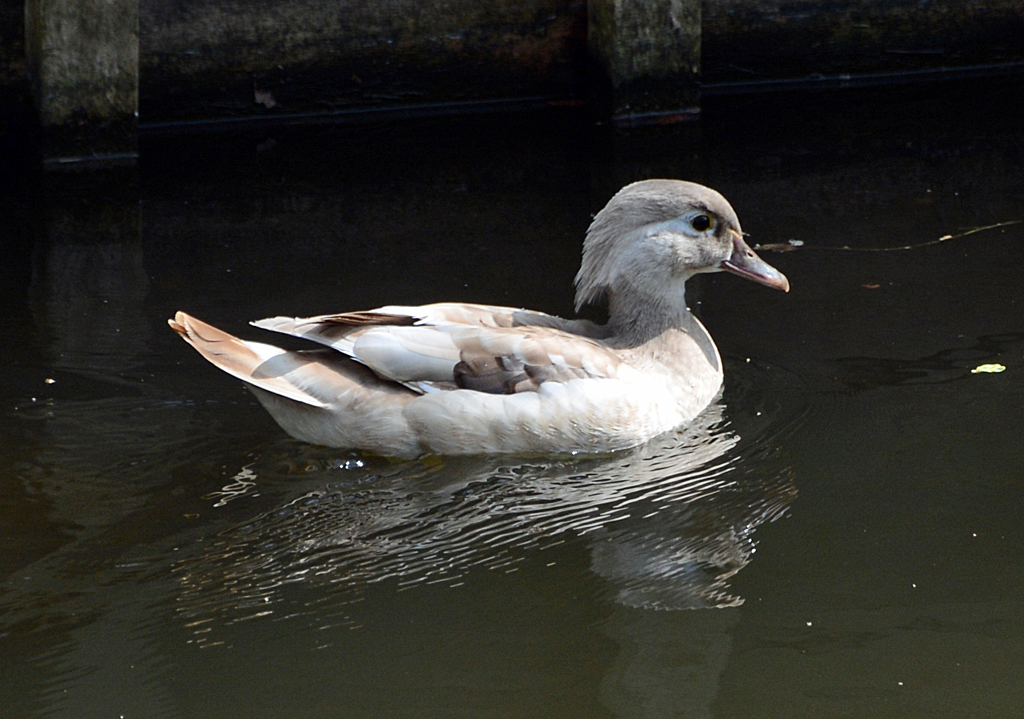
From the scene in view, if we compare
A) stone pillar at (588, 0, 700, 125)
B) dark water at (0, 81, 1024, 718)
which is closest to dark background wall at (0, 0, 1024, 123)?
stone pillar at (588, 0, 700, 125)

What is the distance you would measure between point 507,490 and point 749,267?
5.40 ft

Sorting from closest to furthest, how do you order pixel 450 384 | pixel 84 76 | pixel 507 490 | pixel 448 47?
pixel 507 490
pixel 450 384
pixel 84 76
pixel 448 47

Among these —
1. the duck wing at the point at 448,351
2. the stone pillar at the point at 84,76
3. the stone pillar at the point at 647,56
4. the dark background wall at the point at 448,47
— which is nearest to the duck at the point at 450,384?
the duck wing at the point at 448,351

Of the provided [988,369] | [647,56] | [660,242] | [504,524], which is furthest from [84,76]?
[988,369]

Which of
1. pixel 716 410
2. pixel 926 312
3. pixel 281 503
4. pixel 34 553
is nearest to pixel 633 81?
pixel 926 312

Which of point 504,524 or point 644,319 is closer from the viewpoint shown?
point 504,524

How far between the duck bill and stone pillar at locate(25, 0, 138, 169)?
15.5 feet

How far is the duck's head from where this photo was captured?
5.89m

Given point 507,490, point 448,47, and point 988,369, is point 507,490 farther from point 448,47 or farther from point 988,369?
point 448,47

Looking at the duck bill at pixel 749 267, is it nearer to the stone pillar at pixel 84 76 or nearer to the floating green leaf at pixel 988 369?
the floating green leaf at pixel 988 369

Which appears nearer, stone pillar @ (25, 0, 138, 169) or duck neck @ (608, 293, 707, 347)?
duck neck @ (608, 293, 707, 347)

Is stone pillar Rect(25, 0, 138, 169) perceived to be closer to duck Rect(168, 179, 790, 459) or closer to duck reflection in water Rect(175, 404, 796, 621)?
duck Rect(168, 179, 790, 459)

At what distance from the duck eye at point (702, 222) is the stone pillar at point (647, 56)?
4.15 metres

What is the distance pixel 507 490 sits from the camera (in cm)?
516
